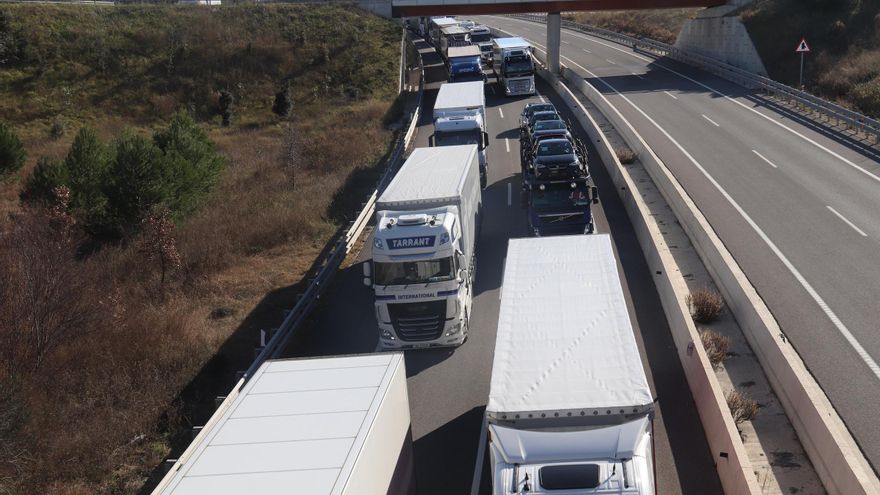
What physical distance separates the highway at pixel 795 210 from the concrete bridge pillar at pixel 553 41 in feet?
33.2

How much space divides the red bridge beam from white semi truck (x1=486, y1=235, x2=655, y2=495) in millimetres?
44289

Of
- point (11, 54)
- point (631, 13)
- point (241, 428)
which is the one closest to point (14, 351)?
point (241, 428)

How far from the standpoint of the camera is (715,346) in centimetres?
1622

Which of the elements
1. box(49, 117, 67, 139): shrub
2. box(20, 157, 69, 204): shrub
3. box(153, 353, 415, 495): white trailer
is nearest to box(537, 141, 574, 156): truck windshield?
box(153, 353, 415, 495): white trailer

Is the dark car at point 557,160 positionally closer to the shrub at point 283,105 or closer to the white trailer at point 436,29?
the shrub at point 283,105

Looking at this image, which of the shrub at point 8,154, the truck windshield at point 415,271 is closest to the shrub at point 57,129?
the shrub at point 8,154

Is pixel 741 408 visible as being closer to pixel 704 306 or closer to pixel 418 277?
pixel 704 306

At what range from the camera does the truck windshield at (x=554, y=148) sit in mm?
27484

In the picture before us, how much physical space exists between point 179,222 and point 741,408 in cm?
2271

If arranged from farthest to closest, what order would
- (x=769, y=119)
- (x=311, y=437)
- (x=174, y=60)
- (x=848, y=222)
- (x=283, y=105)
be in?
1. (x=174, y=60)
2. (x=283, y=105)
3. (x=769, y=119)
4. (x=848, y=222)
5. (x=311, y=437)

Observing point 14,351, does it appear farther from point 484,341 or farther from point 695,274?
point 695,274

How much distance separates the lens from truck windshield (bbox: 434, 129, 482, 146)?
30.7 m

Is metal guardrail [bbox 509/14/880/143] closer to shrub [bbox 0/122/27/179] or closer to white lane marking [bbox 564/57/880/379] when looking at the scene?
white lane marking [bbox 564/57/880/379]

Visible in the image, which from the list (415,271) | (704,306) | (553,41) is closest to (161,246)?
(415,271)
